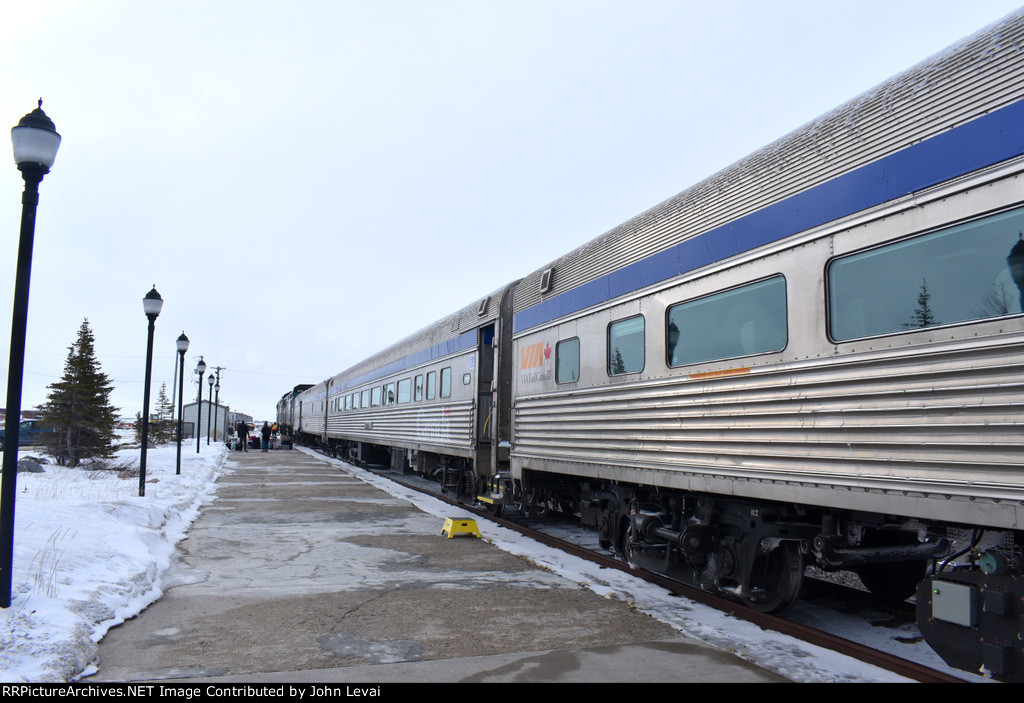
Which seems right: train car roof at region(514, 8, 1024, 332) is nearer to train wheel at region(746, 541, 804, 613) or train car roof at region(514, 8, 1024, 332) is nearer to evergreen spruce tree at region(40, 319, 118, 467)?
train wheel at region(746, 541, 804, 613)

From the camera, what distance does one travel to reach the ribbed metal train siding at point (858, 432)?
3.38 meters

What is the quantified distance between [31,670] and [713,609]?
462cm

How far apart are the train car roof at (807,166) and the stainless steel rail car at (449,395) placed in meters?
3.33

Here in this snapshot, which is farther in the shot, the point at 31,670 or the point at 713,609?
the point at 713,609

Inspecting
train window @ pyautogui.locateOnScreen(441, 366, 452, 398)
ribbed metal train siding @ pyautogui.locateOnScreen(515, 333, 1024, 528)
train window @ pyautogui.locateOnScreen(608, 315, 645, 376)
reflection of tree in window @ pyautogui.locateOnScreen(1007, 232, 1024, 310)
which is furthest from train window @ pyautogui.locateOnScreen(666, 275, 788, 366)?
train window @ pyautogui.locateOnScreen(441, 366, 452, 398)

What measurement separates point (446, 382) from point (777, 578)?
8.53 meters

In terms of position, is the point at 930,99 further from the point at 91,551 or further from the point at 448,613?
the point at 91,551

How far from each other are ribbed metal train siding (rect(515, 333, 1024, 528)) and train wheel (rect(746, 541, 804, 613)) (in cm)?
64

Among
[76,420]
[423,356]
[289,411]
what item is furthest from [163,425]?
[423,356]

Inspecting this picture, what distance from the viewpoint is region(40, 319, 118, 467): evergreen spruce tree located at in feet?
68.9

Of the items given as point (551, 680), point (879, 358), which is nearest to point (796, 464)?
point (879, 358)

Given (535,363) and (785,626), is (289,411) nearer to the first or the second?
(535,363)

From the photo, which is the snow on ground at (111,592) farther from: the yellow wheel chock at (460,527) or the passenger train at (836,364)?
the passenger train at (836,364)

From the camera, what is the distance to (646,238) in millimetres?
6766
